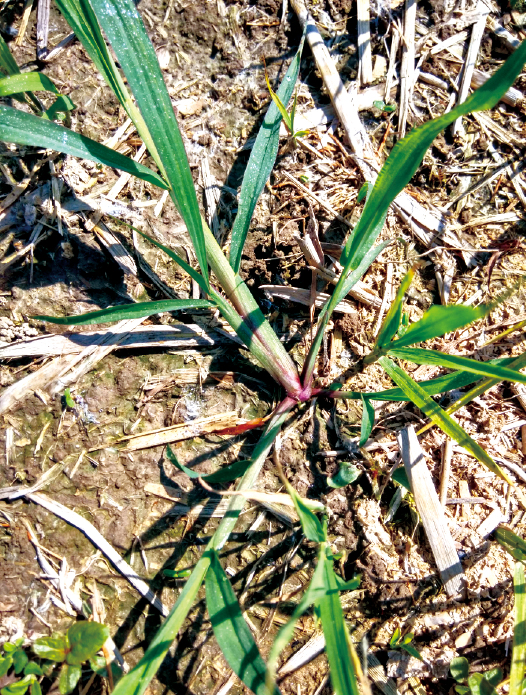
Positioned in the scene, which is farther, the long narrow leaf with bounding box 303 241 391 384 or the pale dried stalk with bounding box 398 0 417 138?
the pale dried stalk with bounding box 398 0 417 138

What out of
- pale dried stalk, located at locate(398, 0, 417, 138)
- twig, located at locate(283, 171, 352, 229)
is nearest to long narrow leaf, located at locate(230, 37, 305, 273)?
twig, located at locate(283, 171, 352, 229)

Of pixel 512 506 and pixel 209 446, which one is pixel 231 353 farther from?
pixel 512 506

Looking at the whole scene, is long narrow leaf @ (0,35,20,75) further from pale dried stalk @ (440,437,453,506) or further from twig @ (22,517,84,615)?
pale dried stalk @ (440,437,453,506)

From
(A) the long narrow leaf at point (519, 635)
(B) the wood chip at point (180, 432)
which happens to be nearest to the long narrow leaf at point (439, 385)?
(B) the wood chip at point (180, 432)

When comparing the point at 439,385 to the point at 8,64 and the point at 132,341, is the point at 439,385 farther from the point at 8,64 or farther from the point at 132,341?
the point at 8,64

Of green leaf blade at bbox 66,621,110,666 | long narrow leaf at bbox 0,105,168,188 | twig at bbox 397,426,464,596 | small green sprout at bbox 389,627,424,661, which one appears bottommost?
small green sprout at bbox 389,627,424,661

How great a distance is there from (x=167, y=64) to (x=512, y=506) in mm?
1930

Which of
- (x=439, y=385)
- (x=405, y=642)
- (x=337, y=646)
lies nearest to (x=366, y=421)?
(x=439, y=385)

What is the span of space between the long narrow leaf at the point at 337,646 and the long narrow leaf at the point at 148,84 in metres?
1.00

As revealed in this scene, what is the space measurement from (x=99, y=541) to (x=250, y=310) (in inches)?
33.6

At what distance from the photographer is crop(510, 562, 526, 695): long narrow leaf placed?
4.30 feet

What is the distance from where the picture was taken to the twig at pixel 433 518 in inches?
58.5

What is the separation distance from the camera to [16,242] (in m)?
1.63

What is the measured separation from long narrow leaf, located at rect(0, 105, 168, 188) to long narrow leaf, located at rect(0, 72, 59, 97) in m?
0.15
